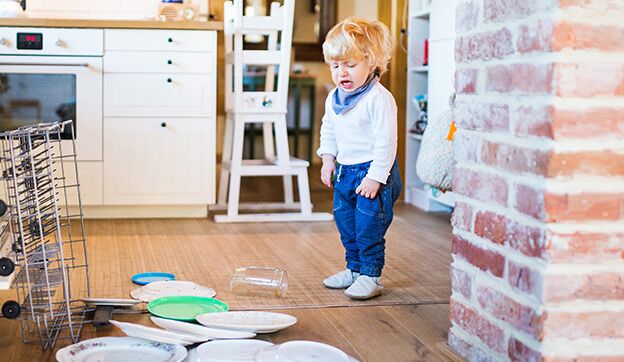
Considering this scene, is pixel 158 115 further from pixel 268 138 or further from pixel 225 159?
pixel 268 138

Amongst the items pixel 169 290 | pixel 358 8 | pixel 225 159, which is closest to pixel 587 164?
pixel 169 290

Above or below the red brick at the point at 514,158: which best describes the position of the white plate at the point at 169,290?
below

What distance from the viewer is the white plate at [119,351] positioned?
182cm

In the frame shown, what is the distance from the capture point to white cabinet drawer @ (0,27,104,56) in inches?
144

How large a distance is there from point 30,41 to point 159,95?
0.58 m

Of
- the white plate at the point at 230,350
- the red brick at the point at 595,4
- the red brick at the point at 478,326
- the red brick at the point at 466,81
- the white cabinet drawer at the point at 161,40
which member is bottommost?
the white plate at the point at 230,350

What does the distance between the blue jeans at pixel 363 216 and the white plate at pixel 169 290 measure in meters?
0.45

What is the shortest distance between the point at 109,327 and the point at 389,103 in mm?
1003

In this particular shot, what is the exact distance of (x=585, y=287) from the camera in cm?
157

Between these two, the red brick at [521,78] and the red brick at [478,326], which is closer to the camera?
the red brick at [521,78]

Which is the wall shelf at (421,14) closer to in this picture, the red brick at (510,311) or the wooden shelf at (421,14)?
the wooden shelf at (421,14)

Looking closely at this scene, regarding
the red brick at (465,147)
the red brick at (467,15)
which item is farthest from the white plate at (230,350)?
the red brick at (467,15)

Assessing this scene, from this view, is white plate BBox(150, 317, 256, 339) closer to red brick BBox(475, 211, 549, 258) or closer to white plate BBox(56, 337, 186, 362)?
white plate BBox(56, 337, 186, 362)

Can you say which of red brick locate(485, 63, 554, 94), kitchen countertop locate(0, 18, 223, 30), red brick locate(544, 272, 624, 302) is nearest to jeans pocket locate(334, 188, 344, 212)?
red brick locate(485, 63, 554, 94)
